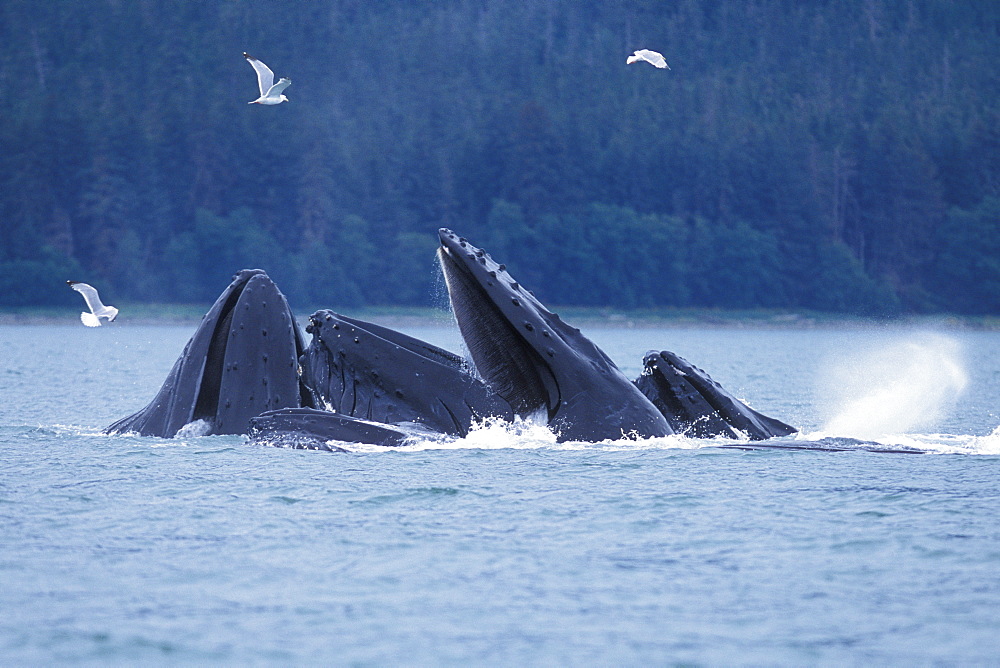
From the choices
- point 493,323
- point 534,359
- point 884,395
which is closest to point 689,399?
point 534,359

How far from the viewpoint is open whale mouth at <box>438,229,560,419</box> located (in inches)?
462

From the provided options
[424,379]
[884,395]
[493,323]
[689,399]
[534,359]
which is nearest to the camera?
[493,323]

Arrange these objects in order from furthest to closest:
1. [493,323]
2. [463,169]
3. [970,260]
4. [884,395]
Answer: [463,169] < [970,260] < [884,395] < [493,323]

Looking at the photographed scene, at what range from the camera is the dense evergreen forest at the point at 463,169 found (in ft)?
354

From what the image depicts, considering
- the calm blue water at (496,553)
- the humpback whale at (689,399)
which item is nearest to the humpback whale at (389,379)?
the calm blue water at (496,553)

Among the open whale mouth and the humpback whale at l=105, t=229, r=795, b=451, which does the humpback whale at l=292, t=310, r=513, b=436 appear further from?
the open whale mouth

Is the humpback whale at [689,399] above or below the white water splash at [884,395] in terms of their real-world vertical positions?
above

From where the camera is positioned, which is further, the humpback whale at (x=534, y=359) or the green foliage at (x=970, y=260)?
the green foliage at (x=970, y=260)

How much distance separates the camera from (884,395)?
1182 inches

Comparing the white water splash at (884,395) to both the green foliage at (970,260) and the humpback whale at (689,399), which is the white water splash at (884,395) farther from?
the green foliage at (970,260)

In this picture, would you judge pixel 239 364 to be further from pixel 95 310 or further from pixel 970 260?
pixel 970 260

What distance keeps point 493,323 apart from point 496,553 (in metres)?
2.52

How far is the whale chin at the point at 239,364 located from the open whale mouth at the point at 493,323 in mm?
2001

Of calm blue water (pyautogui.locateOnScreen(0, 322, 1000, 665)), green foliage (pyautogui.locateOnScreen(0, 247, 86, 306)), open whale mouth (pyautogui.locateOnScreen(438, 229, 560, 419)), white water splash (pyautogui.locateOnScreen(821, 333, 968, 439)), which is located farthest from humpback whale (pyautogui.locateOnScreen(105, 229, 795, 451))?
green foliage (pyautogui.locateOnScreen(0, 247, 86, 306))
